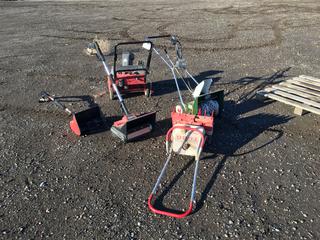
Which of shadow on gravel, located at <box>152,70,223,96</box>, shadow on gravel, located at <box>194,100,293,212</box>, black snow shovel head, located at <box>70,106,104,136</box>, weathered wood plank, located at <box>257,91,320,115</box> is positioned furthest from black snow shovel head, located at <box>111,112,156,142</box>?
weathered wood plank, located at <box>257,91,320,115</box>

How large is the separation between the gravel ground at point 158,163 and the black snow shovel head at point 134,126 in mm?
166

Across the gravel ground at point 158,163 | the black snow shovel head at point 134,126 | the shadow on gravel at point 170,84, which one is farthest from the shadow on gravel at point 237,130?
the shadow on gravel at point 170,84

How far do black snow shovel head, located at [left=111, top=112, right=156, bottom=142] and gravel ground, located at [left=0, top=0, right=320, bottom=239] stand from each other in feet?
0.54

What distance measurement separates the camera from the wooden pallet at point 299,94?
5.65 meters

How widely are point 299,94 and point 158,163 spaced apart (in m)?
3.31

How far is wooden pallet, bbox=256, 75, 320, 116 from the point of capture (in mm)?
5652

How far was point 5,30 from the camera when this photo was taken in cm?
1441

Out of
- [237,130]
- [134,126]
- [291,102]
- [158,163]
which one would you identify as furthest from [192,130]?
[291,102]

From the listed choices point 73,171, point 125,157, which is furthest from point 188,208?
point 73,171

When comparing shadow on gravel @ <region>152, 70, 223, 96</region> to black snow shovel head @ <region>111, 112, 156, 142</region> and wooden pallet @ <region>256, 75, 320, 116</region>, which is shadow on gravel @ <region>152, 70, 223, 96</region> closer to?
wooden pallet @ <region>256, 75, 320, 116</region>

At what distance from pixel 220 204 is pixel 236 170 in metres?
0.73

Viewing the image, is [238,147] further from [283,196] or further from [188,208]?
[188,208]

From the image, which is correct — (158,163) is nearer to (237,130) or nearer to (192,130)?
(192,130)

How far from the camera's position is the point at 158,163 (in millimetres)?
4586
